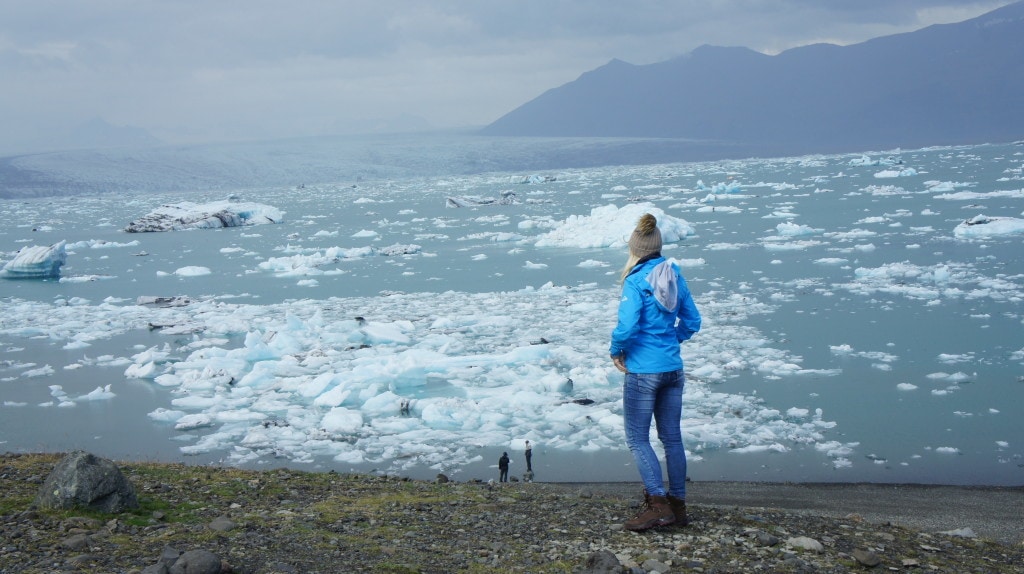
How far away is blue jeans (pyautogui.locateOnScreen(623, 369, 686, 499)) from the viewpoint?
3.98 meters

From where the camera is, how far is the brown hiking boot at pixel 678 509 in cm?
415

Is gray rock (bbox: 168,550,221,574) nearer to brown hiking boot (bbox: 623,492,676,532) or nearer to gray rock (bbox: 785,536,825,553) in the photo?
brown hiking boot (bbox: 623,492,676,532)

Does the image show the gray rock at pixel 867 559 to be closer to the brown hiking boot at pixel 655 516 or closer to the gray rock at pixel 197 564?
the brown hiking boot at pixel 655 516

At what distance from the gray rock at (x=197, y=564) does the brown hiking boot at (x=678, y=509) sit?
215 cm

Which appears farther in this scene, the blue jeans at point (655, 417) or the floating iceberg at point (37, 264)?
the floating iceberg at point (37, 264)

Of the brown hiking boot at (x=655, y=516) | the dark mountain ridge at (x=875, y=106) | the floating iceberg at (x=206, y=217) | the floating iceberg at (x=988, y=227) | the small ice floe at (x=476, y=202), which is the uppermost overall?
the dark mountain ridge at (x=875, y=106)

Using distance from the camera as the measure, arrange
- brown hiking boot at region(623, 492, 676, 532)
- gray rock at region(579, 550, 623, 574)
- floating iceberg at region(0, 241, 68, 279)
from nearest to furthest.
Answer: gray rock at region(579, 550, 623, 574)
brown hiking boot at region(623, 492, 676, 532)
floating iceberg at region(0, 241, 68, 279)

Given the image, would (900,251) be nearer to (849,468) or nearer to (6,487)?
(849,468)

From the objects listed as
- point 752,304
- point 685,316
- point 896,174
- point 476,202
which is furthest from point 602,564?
point 896,174

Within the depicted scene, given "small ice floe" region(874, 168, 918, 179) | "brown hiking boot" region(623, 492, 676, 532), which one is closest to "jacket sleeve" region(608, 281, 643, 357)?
"brown hiking boot" region(623, 492, 676, 532)

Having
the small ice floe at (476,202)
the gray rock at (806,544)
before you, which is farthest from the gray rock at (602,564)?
the small ice floe at (476,202)

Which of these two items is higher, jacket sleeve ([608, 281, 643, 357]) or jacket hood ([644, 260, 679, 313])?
jacket hood ([644, 260, 679, 313])

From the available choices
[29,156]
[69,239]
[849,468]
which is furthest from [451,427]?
[29,156]

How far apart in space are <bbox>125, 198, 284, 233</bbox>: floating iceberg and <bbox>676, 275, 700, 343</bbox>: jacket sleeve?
3569 centimetres
